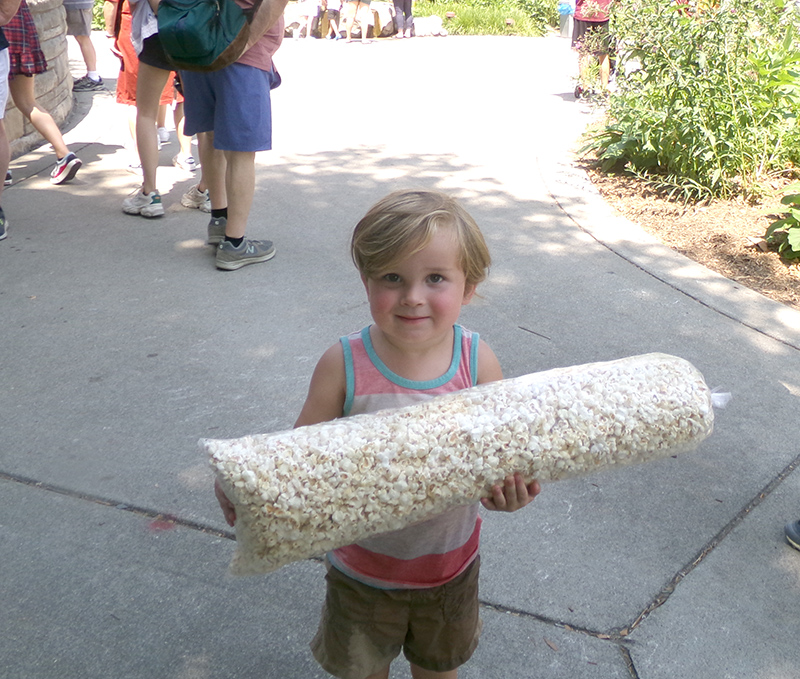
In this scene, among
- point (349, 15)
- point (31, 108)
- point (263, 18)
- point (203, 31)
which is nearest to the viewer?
point (203, 31)

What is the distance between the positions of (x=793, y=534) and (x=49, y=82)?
263 inches

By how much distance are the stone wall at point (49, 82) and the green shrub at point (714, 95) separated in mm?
4539

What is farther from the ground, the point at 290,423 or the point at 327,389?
the point at 327,389

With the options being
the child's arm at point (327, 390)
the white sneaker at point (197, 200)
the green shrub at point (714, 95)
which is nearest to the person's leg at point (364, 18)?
the green shrub at point (714, 95)

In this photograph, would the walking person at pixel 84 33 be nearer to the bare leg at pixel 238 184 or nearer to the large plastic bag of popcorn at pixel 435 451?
the bare leg at pixel 238 184

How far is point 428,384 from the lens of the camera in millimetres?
1765

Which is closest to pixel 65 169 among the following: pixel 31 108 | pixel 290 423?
pixel 31 108

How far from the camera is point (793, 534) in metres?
2.69

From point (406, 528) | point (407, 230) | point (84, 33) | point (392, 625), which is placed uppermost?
point (407, 230)

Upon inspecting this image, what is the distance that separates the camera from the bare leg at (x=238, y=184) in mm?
4371

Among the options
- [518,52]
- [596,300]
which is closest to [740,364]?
[596,300]

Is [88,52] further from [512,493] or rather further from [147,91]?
[512,493]

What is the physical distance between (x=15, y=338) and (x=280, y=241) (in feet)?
5.57

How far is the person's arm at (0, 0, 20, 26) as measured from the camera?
4.51 meters
